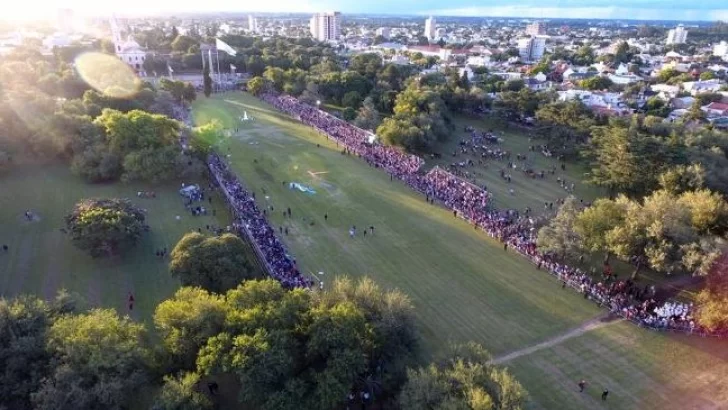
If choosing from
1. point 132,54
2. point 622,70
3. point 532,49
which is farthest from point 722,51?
point 132,54

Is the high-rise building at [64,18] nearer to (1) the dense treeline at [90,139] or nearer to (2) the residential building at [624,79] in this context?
(1) the dense treeline at [90,139]

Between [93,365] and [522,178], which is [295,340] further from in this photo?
[522,178]

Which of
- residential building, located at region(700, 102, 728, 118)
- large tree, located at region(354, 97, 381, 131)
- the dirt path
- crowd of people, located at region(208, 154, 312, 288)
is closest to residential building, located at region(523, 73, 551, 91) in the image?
residential building, located at region(700, 102, 728, 118)

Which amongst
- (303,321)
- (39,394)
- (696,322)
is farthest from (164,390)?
(696,322)

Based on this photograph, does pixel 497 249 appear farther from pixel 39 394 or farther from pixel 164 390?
pixel 39 394

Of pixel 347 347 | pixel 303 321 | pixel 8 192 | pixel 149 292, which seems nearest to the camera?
pixel 347 347

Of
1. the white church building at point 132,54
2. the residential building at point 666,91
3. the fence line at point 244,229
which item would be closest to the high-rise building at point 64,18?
the white church building at point 132,54
